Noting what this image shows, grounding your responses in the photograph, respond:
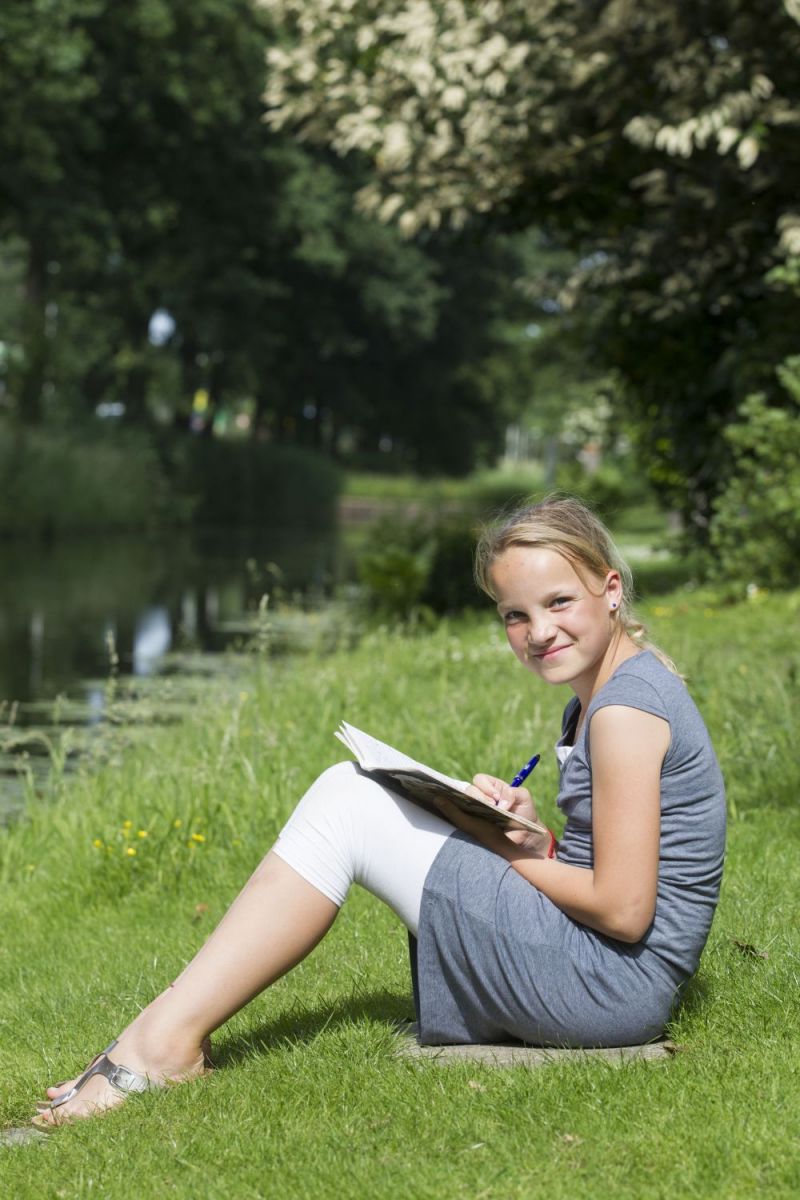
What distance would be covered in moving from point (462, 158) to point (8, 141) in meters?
19.7

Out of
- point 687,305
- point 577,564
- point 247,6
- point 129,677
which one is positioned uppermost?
point 247,6

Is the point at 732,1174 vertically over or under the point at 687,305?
Answer: under

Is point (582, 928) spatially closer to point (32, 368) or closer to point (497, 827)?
point (497, 827)

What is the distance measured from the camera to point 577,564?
3344mm

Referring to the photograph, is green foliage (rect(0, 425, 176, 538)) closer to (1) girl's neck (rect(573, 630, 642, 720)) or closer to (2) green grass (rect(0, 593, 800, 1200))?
(2) green grass (rect(0, 593, 800, 1200))

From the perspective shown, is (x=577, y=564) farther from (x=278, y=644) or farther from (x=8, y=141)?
(x=8, y=141)

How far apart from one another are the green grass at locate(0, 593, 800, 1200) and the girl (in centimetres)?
12

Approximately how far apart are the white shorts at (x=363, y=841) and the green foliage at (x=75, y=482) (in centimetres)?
2579

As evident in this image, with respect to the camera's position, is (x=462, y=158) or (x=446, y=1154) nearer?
(x=446, y=1154)

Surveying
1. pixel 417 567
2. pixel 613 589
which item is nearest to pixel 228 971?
pixel 613 589

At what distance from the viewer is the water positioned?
10.2m

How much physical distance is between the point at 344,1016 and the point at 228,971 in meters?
0.62

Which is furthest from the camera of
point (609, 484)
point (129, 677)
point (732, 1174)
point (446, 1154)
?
point (609, 484)

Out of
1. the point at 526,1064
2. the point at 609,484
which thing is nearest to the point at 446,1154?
the point at 526,1064
